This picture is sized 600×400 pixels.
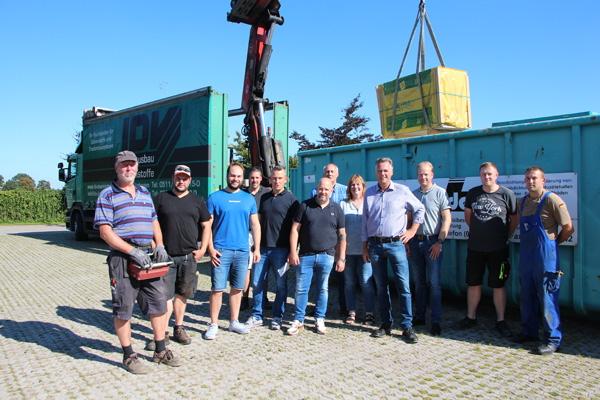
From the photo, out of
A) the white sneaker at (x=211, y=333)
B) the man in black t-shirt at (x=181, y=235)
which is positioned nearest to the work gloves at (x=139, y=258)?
the man in black t-shirt at (x=181, y=235)

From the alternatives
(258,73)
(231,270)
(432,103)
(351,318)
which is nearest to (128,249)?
(231,270)

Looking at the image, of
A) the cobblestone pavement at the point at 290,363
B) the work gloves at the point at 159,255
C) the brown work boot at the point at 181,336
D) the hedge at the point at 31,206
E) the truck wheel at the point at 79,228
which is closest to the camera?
the cobblestone pavement at the point at 290,363

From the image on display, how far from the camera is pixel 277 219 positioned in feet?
15.7

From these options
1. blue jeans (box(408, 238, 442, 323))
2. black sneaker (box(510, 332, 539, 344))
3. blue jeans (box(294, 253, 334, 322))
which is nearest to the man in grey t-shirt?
blue jeans (box(408, 238, 442, 323))

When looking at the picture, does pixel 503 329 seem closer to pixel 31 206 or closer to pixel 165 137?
pixel 165 137

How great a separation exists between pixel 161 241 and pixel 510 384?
327 centimetres

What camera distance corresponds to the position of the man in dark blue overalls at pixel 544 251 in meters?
3.95

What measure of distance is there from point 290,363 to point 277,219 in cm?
163

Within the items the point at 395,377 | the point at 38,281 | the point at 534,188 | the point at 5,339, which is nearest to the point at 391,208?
the point at 534,188

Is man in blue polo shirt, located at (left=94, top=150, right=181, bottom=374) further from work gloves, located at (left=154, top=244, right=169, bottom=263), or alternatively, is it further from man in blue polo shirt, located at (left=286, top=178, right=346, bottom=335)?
man in blue polo shirt, located at (left=286, top=178, right=346, bottom=335)

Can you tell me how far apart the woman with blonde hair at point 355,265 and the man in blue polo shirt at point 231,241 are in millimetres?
1119

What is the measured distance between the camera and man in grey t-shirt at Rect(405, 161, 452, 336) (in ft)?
15.1

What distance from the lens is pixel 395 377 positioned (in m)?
3.46

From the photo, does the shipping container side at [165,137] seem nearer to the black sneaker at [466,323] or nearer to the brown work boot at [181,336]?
the brown work boot at [181,336]
